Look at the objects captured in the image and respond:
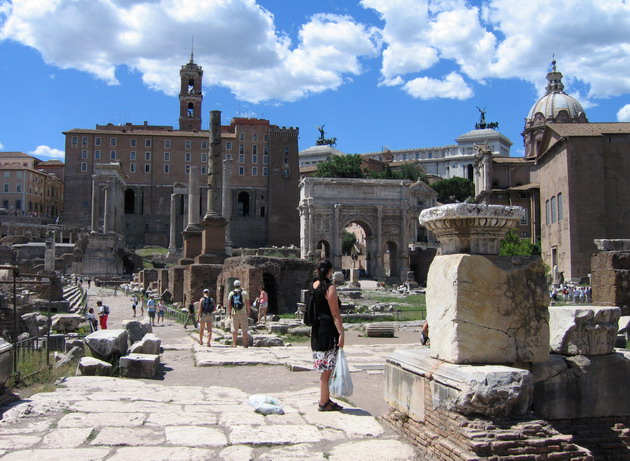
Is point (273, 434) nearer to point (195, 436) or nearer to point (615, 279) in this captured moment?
point (195, 436)

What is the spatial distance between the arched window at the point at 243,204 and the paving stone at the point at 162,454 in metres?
78.6

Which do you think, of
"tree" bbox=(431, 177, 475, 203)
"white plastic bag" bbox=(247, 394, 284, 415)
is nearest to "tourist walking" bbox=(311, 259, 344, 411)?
"white plastic bag" bbox=(247, 394, 284, 415)

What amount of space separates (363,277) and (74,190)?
43947 mm

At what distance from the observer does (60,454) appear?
4102 millimetres

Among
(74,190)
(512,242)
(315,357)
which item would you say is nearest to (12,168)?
(74,190)

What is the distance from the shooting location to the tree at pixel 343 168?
81144mm

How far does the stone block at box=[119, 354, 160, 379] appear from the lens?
787 cm

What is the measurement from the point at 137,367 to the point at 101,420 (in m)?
2.97

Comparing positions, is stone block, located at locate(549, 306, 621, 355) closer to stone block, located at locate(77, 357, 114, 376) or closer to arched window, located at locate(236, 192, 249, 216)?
stone block, located at locate(77, 357, 114, 376)

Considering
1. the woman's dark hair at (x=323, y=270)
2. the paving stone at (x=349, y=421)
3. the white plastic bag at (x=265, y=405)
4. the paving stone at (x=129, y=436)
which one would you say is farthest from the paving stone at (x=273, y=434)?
the woman's dark hair at (x=323, y=270)

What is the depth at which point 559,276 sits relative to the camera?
3912cm

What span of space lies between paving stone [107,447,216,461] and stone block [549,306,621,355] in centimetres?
302

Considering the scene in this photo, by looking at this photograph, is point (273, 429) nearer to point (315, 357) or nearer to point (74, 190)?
point (315, 357)

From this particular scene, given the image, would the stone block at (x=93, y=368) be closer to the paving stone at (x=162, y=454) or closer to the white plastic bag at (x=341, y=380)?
the white plastic bag at (x=341, y=380)
